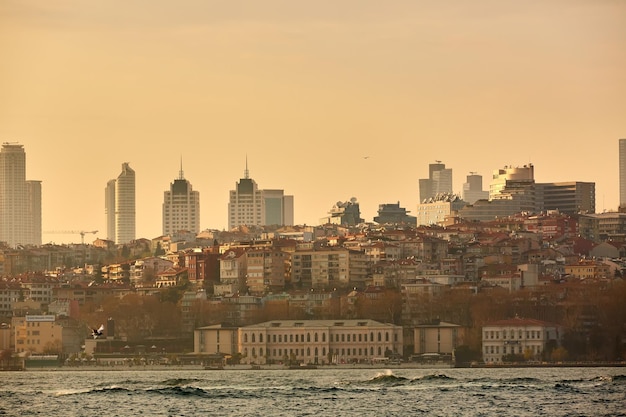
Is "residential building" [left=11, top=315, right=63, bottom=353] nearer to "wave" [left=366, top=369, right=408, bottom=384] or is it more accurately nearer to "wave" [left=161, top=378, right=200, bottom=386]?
"wave" [left=161, top=378, right=200, bottom=386]

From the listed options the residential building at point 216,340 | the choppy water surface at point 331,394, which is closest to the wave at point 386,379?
the choppy water surface at point 331,394

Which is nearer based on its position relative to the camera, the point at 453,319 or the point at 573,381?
the point at 573,381

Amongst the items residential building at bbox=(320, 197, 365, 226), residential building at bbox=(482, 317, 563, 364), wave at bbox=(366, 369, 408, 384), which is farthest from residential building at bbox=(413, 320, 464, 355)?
residential building at bbox=(320, 197, 365, 226)

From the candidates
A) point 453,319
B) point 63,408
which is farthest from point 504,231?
point 63,408

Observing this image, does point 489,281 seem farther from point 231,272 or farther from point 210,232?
point 210,232

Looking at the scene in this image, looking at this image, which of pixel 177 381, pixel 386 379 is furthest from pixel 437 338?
pixel 177 381

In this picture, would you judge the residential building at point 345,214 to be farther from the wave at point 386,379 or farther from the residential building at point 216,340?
the wave at point 386,379
